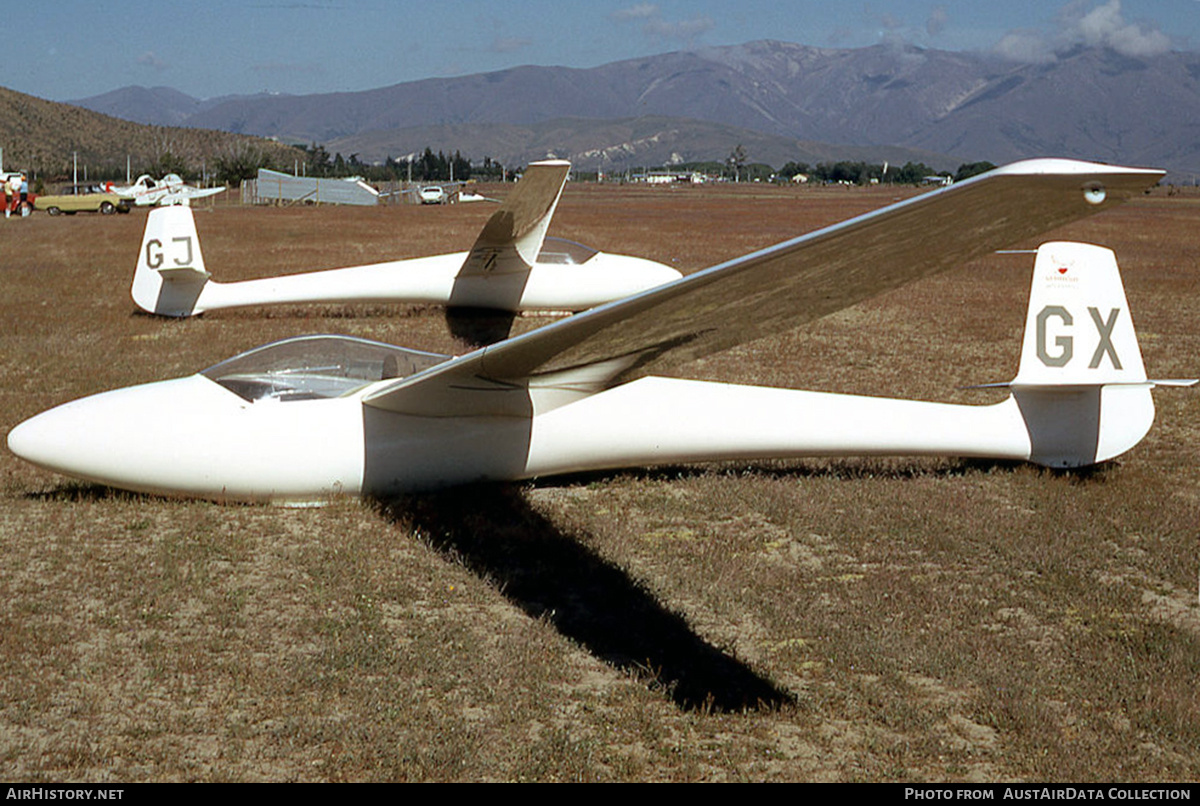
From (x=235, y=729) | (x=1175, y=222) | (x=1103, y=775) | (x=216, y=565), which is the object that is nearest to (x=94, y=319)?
(x=216, y=565)

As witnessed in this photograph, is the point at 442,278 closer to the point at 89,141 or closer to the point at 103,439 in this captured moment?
the point at 103,439

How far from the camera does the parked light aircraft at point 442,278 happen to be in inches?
667

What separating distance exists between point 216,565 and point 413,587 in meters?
1.38

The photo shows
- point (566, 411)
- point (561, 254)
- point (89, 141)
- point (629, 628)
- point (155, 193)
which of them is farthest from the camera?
point (89, 141)

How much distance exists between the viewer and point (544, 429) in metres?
8.23

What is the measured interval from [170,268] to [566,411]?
11.2 metres

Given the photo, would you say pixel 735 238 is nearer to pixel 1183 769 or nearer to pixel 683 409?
pixel 683 409

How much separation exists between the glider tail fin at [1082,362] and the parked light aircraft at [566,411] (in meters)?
0.01

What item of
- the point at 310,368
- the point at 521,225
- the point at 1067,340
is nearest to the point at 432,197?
the point at 521,225

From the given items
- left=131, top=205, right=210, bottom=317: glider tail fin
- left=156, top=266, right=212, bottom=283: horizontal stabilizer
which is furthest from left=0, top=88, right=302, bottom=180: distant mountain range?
left=156, top=266, right=212, bottom=283: horizontal stabilizer

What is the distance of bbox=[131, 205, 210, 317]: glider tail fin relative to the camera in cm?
1656

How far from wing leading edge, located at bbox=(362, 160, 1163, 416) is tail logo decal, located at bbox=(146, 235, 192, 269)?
34.2 ft

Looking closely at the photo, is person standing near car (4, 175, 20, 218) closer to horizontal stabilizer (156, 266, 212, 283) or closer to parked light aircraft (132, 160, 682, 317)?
parked light aircraft (132, 160, 682, 317)

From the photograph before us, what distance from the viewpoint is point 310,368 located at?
26.8 feet
